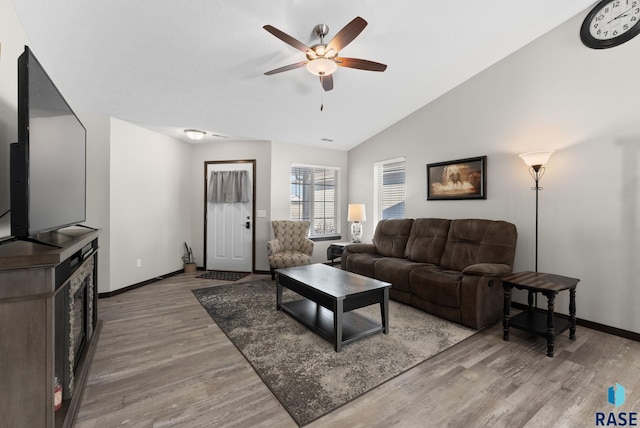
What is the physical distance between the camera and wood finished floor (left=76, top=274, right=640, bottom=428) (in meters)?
1.62

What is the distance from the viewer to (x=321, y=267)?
3.42m

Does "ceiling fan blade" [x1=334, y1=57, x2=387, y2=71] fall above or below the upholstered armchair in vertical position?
above

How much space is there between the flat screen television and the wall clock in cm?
444

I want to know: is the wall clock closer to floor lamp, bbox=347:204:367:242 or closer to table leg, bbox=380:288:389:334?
table leg, bbox=380:288:389:334

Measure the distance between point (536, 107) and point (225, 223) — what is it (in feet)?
16.1

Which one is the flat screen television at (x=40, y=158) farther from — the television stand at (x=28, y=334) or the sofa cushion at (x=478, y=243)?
the sofa cushion at (x=478, y=243)

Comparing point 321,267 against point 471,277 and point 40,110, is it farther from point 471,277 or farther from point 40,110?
point 40,110

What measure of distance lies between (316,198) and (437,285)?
3205 millimetres

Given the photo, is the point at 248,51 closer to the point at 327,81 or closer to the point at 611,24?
the point at 327,81

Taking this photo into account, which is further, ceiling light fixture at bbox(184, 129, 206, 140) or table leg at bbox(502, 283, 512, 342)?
ceiling light fixture at bbox(184, 129, 206, 140)

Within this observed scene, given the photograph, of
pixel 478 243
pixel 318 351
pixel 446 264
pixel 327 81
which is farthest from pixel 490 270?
pixel 327 81

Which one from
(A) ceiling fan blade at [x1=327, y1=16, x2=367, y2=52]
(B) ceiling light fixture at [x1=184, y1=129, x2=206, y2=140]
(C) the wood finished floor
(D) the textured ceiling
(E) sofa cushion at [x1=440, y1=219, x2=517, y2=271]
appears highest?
(D) the textured ceiling

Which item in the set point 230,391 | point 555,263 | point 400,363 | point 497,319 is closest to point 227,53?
point 230,391

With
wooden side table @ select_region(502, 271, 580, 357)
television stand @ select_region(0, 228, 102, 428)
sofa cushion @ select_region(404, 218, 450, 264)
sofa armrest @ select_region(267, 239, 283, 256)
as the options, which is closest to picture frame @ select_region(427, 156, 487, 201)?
sofa cushion @ select_region(404, 218, 450, 264)
